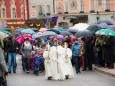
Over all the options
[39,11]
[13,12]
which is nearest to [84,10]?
[39,11]

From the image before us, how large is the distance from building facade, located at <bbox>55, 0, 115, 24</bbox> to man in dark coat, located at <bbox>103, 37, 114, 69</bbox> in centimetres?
3467

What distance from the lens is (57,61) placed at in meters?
16.3

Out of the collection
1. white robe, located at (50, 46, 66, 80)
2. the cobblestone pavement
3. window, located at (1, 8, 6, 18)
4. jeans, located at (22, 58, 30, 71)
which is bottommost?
the cobblestone pavement

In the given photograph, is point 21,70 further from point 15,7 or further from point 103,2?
point 15,7

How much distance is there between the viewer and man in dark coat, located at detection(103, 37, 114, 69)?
1908 cm

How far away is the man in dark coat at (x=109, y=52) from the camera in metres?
19.1

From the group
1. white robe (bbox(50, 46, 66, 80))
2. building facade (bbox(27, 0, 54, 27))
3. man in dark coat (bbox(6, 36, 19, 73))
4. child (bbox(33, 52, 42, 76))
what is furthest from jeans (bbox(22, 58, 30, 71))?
building facade (bbox(27, 0, 54, 27))

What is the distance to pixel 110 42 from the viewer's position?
19.1 metres

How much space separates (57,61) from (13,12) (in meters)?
51.5

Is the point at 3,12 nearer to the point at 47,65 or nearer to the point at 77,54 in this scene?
the point at 77,54

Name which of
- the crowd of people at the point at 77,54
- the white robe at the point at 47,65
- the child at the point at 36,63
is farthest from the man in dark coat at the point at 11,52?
the white robe at the point at 47,65

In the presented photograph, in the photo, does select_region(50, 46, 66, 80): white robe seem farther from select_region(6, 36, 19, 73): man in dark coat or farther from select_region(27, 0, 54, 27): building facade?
select_region(27, 0, 54, 27): building facade

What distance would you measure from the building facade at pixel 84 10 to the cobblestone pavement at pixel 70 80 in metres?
36.5

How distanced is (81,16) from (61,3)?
161 inches
